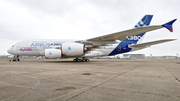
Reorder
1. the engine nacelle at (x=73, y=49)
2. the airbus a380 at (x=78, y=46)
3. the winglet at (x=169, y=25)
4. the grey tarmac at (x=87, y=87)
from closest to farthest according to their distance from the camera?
the grey tarmac at (x=87, y=87), the winglet at (x=169, y=25), the engine nacelle at (x=73, y=49), the airbus a380 at (x=78, y=46)

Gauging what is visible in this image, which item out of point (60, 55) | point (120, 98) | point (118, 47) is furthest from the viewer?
point (118, 47)

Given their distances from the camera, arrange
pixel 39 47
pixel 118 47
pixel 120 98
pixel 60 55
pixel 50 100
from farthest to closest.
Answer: pixel 118 47 < pixel 39 47 < pixel 60 55 < pixel 120 98 < pixel 50 100

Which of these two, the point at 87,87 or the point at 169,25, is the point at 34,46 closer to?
the point at 87,87

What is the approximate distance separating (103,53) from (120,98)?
50.9 feet

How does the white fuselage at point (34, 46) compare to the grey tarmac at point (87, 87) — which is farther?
the white fuselage at point (34, 46)

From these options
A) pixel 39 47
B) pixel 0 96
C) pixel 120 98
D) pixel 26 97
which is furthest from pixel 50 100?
pixel 39 47

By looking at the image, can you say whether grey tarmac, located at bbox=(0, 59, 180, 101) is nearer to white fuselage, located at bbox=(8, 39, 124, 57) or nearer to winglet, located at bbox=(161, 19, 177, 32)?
winglet, located at bbox=(161, 19, 177, 32)

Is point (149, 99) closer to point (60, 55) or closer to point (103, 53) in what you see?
point (60, 55)

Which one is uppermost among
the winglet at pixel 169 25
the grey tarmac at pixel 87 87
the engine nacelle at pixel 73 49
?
the winglet at pixel 169 25

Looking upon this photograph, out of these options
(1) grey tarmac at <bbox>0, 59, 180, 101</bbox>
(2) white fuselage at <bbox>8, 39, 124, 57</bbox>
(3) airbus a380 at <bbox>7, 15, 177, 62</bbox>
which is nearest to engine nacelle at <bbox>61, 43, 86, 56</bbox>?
(3) airbus a380 at <bbox>7, 15, 177, 62</bbox>

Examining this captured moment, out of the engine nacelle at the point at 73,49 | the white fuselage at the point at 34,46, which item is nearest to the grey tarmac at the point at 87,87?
the engine nacelle at the point at 73,49

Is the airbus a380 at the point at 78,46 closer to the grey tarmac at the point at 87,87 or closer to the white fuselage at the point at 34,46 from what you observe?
the white fuselage at the point at 34,46

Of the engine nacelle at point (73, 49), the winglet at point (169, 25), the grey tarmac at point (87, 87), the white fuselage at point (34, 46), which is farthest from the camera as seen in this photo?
the white fuselage at point (34, 46)

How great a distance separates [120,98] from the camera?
2.24 m
